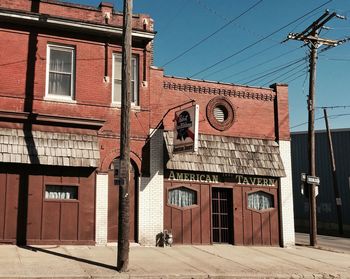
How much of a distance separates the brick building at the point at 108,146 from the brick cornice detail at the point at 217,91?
1.8 inches

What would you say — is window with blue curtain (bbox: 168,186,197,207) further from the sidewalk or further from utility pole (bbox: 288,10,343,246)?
utility pole (bbox: 288,10,343,246)

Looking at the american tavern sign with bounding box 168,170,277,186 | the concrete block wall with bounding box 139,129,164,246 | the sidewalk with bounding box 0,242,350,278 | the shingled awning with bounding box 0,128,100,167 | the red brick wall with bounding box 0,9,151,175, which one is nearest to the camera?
the sidewalk with bounding box 0,242,350,278

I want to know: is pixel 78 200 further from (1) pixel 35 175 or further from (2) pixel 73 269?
(2) pixel 73 269

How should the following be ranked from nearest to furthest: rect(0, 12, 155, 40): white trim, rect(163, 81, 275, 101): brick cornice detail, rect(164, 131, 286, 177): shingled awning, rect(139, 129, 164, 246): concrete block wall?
rect(0, 12, 155, 40): white trim, rect(139, 129, 164, 246): concrete block wall, rect(164, 131, 286, 177): shingled awning, rect(163, 81, 275, 101): brick cornice detail

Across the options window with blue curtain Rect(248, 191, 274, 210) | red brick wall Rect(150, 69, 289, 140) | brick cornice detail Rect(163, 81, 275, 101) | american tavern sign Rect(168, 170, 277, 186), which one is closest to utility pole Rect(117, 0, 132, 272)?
red brick wall Rect(150, 69, 289, 140)

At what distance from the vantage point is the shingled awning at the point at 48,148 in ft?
50.8

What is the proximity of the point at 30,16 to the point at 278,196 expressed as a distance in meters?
11.9

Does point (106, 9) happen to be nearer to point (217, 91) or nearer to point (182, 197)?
point (217, 91)

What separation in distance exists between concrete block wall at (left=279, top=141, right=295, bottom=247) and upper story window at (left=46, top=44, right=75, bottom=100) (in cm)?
918

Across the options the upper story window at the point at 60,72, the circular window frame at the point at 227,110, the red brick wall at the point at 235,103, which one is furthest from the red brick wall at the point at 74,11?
the circular window frame at the point at 227,110

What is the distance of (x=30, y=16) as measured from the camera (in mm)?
16312

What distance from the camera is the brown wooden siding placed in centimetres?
1570

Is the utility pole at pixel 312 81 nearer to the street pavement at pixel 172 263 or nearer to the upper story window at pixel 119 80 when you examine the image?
the street pavement at pixel 172 263

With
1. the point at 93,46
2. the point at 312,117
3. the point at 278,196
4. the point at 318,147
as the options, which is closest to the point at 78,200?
the point at 93,46
